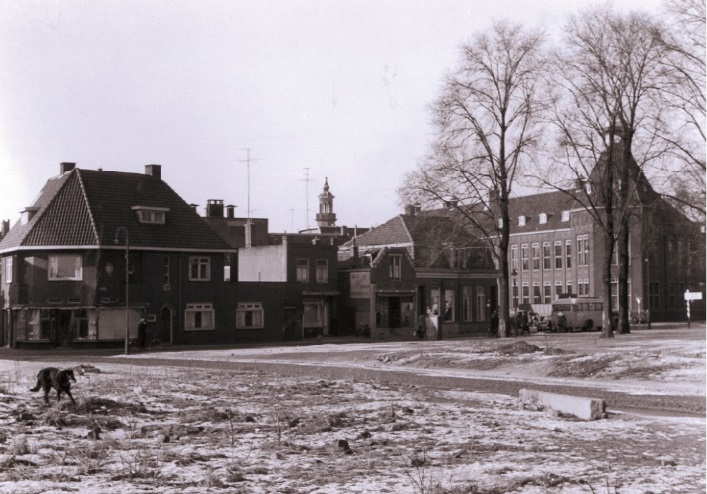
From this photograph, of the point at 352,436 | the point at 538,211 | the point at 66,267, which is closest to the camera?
the point at 352,436

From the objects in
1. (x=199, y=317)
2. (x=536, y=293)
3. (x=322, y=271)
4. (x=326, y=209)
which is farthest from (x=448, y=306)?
(x=326, y=209)

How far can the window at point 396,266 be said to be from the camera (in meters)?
62.7

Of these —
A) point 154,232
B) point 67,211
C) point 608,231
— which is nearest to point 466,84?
point 608,231

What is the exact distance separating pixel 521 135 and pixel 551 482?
4017cm

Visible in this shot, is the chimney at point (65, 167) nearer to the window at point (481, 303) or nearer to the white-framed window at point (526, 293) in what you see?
the window at point (481, 303)

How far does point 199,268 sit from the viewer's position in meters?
54.0

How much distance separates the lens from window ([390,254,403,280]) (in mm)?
62656

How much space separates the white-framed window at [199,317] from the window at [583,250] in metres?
47.4

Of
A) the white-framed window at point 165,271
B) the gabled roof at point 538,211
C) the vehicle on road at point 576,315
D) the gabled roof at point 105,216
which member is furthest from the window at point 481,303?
the gabled roof at point 538,211

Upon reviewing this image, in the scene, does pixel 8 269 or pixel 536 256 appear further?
pixel 536 256

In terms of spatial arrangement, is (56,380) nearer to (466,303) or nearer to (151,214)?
(151,214)

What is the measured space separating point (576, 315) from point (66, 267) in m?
38.2

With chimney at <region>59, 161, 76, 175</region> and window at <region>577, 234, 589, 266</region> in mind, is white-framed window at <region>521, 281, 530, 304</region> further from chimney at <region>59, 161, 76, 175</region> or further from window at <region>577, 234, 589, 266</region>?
chimney at <region>59, 161, 76, 175</region>

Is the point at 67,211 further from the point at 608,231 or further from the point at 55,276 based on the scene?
the point at 608,231
